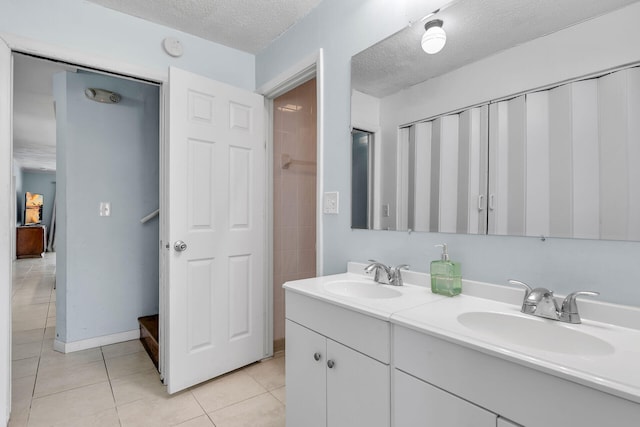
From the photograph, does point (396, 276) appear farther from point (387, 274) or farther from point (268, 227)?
point (268, 227)

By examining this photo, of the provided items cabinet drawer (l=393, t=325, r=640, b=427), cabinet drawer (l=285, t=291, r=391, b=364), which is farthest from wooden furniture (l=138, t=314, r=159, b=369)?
cabinet drawer (l=393, t=325, r=640, b=427)

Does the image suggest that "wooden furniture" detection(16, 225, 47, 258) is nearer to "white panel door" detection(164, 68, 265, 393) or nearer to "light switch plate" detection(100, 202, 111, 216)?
"light switch plate" detection(100, 202, 111, 216)

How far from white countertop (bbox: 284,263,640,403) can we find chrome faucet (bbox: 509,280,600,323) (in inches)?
Result: 0.8

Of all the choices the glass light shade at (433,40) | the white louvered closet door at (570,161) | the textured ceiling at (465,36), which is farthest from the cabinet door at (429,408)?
the glass light shade at (433,40)

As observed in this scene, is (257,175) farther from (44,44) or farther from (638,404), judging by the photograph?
(638,404)

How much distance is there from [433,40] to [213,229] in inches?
63.5

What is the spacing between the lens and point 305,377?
1.30 m

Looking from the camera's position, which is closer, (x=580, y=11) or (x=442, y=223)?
(x=580, y=11)

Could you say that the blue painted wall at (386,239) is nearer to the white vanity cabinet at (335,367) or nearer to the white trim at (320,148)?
the white trim at (320,148)

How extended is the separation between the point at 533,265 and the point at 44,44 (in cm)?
251

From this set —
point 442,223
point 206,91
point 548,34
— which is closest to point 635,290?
point 442,223

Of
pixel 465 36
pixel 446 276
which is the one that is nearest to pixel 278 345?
pixel 446 276

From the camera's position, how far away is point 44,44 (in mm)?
1726

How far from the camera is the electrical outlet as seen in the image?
1.82 m
